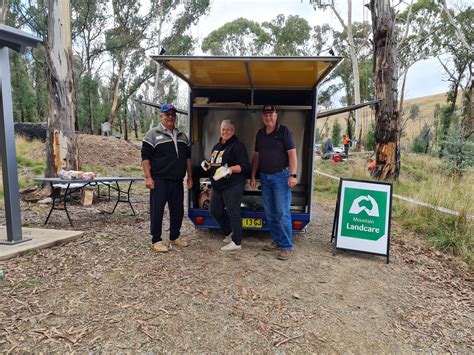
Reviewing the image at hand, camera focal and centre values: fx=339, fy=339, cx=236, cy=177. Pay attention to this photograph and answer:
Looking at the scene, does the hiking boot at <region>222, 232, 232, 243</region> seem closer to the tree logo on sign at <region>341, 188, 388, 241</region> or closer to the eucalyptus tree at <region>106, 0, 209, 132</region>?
the tree logo on sign at <region>341, 188, 388, 241</region>

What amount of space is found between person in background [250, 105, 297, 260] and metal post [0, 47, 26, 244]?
9.61 ft

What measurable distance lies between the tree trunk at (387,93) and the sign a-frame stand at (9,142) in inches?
288

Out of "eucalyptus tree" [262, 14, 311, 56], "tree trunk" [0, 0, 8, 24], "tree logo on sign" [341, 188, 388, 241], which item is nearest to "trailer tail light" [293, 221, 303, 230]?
"tree logo on sign" [341, 188, 388, 241]

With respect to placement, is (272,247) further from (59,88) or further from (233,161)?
(59,88)

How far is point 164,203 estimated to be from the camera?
4.10 meters

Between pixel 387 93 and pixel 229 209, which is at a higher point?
pixel 387 93

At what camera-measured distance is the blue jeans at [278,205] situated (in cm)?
411

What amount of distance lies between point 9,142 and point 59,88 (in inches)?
130

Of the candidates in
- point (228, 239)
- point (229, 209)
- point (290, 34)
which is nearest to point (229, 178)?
point (229, 209)

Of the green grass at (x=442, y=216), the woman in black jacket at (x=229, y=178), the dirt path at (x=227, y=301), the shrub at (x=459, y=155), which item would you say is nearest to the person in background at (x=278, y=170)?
the woman in black jacket at (x=229, y=178)

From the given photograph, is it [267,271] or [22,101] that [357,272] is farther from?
[22,101]

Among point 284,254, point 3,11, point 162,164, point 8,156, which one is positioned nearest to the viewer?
point 8,156

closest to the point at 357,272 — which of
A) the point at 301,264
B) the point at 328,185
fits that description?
the point at 301,264

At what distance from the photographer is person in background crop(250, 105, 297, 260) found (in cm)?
409
